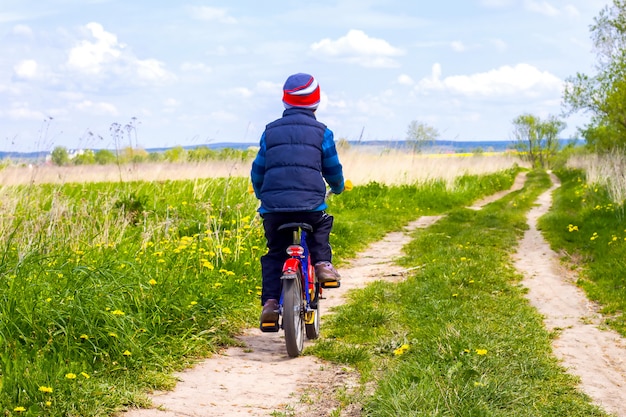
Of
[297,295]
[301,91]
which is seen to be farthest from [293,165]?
[297,295]

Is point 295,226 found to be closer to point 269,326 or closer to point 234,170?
point 269,326

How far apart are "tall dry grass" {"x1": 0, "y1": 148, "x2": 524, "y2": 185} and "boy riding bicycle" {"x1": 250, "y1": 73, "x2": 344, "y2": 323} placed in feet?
18.6

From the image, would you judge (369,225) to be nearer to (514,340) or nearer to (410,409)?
(514,340)

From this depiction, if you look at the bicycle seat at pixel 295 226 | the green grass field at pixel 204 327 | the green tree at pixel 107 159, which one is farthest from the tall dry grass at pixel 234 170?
the bicycle seat at pixel 295 226

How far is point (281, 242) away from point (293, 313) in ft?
2.07

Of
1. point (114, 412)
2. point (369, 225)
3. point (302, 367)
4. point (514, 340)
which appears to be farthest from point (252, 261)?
point (369, 225)

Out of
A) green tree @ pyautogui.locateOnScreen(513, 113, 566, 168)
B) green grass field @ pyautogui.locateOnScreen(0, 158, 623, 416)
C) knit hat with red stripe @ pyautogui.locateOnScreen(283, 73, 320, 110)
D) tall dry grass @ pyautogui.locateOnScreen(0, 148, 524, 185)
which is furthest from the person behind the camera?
green tree @ pyautogui.locateOnScreen(513, 113, 566, 168)

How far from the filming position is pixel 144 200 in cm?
1238

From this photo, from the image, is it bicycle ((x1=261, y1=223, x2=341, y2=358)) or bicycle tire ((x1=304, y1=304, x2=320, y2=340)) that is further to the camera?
bicycle tire ((x1=304, y1=304, x2=320, y2=340))

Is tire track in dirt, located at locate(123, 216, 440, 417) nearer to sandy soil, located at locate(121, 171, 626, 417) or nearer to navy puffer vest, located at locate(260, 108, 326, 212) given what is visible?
sandy soil, located at locate(121, 171, 626, 417)

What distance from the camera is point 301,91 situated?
538 cm

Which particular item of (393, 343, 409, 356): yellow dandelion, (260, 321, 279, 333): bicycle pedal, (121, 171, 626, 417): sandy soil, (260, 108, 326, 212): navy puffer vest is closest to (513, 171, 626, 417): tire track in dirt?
(121, 171, 626, 417): sandy soil

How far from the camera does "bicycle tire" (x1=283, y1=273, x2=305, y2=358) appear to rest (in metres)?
5.24

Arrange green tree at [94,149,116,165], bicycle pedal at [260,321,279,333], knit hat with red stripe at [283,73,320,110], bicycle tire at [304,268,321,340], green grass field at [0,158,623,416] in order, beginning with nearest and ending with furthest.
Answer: green grass field at [0,158,623,416]
knit hat with red stripe at [283,73,320,110]
bicycle pedal at [260,321,279,333]
bicycle tire at [304,268,321,340]
green tree at [94,149,116,165]
